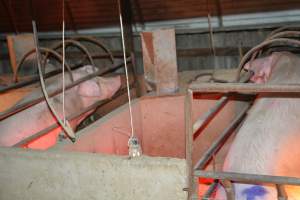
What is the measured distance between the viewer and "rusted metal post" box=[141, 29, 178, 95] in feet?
12.4

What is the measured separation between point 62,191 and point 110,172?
31 centimetres

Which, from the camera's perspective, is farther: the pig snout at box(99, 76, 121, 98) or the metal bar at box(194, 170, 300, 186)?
the pig snout at box(99, 76, 121, 98)

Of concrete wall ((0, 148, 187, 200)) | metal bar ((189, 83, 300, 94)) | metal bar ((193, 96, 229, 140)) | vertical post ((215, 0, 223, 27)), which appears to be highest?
vertical post ((215, 0, 223, 27))

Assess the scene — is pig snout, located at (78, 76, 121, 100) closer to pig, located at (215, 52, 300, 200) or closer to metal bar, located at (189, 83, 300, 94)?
pig, located at (215, 52, 300, 200)

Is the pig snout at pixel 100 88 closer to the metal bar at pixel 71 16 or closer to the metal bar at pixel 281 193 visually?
the metal bar at pixel 71 16

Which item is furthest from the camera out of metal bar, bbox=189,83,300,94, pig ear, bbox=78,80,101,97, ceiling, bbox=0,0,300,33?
ceiling, bbox=0,0,300,33

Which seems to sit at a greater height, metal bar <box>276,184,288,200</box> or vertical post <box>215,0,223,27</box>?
vertical post <box>215,0,223,27</box>

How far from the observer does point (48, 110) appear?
4.10 m

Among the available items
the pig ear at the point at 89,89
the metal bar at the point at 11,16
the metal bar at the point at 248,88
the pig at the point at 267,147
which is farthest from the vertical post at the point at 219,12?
the metal bar at the point at 248,88

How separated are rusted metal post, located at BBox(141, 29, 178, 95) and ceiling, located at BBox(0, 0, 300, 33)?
66.1 inches

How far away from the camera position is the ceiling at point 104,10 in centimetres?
530

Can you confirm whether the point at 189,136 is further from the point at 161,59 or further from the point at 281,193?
the point at 161,59

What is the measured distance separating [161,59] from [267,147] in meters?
1.53

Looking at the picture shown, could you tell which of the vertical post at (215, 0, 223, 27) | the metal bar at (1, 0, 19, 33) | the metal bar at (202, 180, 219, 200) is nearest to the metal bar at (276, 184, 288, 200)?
the metal bar at (202, 180, 219, 200)
